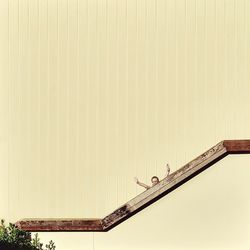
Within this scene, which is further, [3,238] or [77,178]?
[77,178]

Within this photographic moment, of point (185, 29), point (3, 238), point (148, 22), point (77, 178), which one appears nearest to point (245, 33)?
point (185, 29)

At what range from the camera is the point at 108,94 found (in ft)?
32.7

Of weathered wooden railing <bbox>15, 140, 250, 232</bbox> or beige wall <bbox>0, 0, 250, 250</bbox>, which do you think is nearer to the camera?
weathered wooden railing <bbox>15, 140, 250, 232</bbox>

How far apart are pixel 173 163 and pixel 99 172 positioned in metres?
1.45

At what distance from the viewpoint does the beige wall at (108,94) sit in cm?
971

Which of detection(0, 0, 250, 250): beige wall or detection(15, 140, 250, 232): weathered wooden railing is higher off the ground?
detection(0, 0, 250, 250): beige wall

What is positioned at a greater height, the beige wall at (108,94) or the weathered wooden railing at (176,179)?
the beige wall at (108,94)

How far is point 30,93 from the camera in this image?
10.1m

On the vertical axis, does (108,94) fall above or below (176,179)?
above

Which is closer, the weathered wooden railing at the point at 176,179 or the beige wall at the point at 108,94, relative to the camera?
the weathered wooden railing at the point at 176,179

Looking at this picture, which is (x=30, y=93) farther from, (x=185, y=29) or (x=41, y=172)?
(x=185, y=29)

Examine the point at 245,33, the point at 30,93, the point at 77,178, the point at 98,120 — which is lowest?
the point at 77,178

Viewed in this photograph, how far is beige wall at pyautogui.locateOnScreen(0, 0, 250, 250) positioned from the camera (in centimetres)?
971

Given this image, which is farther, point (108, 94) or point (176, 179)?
point (108, 94)
